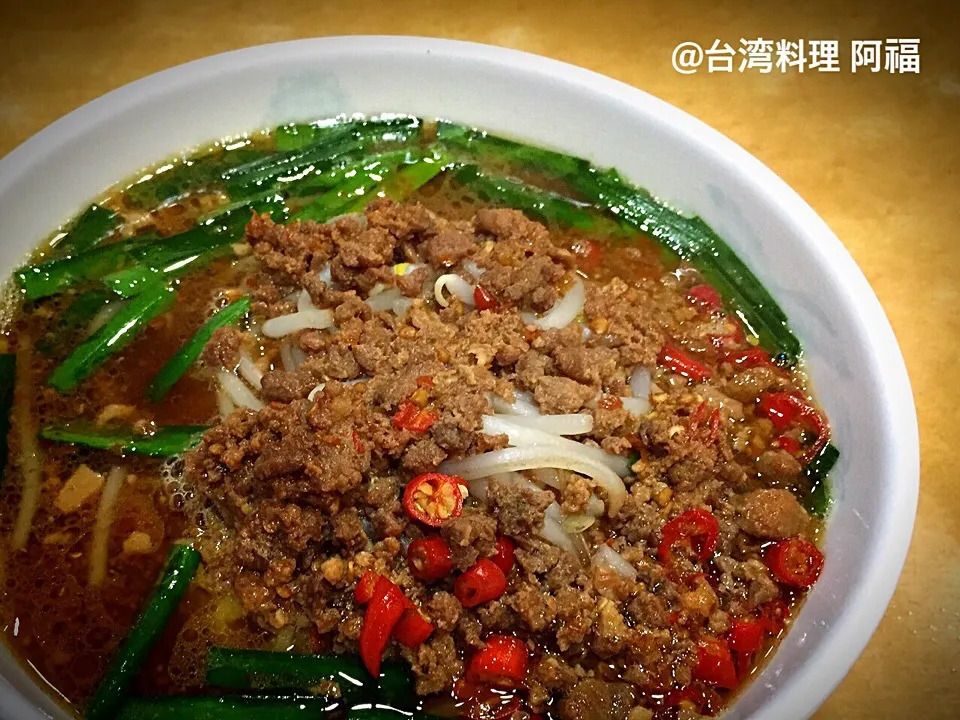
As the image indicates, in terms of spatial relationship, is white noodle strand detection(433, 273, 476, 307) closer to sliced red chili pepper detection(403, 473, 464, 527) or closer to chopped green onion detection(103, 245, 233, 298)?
sliced red chili pepper detection(403, 473, 464, 527)

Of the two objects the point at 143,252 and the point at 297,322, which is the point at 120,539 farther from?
the point at 143,252

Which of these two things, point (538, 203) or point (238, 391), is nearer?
point (238, 391)

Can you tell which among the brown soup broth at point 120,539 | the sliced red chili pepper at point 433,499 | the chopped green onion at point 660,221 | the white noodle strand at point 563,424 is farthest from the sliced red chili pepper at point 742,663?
the chopped green onion at point 660,221

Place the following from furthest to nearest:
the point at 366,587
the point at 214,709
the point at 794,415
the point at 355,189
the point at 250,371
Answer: the point at 355,189, the point at 250,371, the point at 794,415, the point at 366,587, the point at 214,709

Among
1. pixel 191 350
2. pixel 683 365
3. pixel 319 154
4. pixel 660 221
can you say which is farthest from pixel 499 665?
pixel 319 154

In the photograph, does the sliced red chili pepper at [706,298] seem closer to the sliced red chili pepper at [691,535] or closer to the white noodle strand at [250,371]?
the sliced red chili pepper at [691,535]

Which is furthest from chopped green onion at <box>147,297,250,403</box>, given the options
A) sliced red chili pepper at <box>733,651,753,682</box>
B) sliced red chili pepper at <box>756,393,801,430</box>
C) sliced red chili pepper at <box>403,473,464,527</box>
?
sliced red chili pepper at <box>733,651,753,682</box>

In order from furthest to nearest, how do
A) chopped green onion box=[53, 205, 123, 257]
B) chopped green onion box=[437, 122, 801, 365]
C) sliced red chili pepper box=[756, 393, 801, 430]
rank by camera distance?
chopped green onion box=[53, 205, 123, 257] → chopped green onion box=[437, 122, 801, 365] → sliced red chili pepper box=[756, 393, 801, 430]

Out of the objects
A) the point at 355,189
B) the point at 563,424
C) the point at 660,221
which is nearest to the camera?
the point at 563,424
